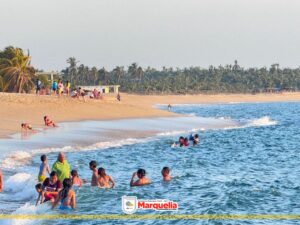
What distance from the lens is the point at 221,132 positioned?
1732 inches

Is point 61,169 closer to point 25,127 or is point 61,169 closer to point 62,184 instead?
point 62,184

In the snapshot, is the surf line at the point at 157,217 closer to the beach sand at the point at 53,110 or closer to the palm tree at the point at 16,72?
the beach sand at the point at 53,110

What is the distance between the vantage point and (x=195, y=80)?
18112 centimetres

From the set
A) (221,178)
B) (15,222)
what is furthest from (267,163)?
(15,222)

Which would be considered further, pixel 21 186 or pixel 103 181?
pixel 103 181

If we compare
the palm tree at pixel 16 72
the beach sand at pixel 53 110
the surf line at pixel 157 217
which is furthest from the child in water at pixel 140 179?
the palm tree at pixel 16 72

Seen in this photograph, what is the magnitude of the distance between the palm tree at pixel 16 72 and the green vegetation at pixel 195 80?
7519cm

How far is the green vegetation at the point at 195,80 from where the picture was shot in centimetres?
15088

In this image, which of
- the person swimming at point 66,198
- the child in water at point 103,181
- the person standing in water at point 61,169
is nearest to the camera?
the person swimming at point 66,198

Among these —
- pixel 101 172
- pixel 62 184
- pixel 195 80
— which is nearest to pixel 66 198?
pixel 62 184

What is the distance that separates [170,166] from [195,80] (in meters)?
157

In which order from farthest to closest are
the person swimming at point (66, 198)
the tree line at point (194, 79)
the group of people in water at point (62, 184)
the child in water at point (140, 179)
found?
the tree line at point (194, 79) → the child in water at point (140, 179) → the group of people in water at point (62, 184) → the person swimming at point (66, 198)

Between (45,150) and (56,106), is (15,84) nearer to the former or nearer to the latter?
(56,106)

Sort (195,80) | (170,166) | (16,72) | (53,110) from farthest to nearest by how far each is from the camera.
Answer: (195,80) < (16,72) < (53,110) < (170,166)
